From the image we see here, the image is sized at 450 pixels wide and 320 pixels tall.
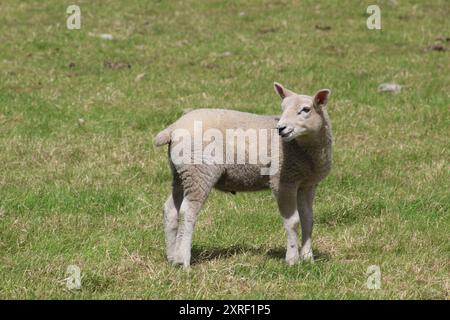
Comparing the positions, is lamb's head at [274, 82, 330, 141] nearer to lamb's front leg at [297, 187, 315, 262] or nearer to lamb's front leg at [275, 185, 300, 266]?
lamb's front leg at [275, 185, 300, 266]

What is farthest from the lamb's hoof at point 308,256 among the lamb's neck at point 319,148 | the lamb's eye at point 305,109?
the lamb's eye at point 305,109

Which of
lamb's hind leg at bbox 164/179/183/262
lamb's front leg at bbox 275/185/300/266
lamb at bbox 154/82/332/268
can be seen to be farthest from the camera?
lamb's hind leg at bbox 164/179/183/262

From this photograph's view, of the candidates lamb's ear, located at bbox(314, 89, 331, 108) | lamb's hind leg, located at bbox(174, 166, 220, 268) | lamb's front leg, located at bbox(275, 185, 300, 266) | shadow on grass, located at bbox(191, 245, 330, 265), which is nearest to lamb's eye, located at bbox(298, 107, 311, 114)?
lamb's ear, located at bbox(314, 89, 331, 108)

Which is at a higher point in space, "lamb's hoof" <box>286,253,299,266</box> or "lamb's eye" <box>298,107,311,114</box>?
"lamb's eye" <box>298,107,311,114</box>

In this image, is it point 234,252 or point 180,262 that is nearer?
point 180,262

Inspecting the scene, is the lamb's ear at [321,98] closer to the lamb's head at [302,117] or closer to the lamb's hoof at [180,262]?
the lamb's head at [302,117]

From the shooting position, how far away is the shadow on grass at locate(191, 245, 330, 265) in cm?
783

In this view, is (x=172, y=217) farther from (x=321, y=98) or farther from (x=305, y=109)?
(x=321, y=98)

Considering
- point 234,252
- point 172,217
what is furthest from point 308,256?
point 172,217

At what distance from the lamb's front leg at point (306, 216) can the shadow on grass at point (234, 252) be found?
17 centimetres

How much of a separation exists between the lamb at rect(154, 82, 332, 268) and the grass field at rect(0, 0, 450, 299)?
425mm

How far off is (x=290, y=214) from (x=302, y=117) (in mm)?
989

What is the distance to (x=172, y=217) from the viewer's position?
306 inches
